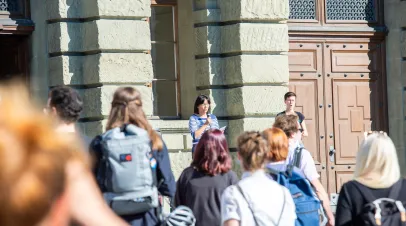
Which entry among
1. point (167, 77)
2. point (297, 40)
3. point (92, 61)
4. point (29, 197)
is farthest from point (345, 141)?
point (29, 197)

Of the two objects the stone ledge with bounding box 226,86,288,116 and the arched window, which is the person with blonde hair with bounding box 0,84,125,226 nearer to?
the stone ledge with bounding box 226,86,288,116

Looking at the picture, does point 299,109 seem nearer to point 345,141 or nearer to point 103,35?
point 345,141

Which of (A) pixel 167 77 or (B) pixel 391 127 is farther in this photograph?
(B) pixel 391 127

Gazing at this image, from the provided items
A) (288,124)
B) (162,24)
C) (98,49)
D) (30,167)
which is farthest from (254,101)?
(30,167)

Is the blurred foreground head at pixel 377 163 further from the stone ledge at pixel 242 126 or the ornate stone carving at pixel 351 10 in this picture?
the ornate stone carving at pixel 351 10

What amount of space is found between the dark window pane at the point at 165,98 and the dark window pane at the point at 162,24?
0.61 meters

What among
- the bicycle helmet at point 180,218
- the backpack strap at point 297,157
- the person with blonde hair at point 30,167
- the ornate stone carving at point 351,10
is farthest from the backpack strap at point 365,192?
the ornate stone carving at point 351,10

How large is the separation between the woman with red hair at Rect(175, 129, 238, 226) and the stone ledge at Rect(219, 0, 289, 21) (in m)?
5.72

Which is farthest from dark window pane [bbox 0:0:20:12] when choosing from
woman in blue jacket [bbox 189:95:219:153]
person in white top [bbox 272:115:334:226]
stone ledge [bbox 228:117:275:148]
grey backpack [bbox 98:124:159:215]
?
grey backpack [bbox 98:124:159:215]

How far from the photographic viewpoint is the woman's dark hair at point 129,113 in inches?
231

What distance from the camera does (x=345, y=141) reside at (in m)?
14.1

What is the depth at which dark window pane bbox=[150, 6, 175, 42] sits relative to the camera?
12797mm

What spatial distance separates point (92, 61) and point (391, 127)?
513 cm

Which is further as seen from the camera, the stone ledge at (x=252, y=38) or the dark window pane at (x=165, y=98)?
the dark window pane at (x=165, y=98)
